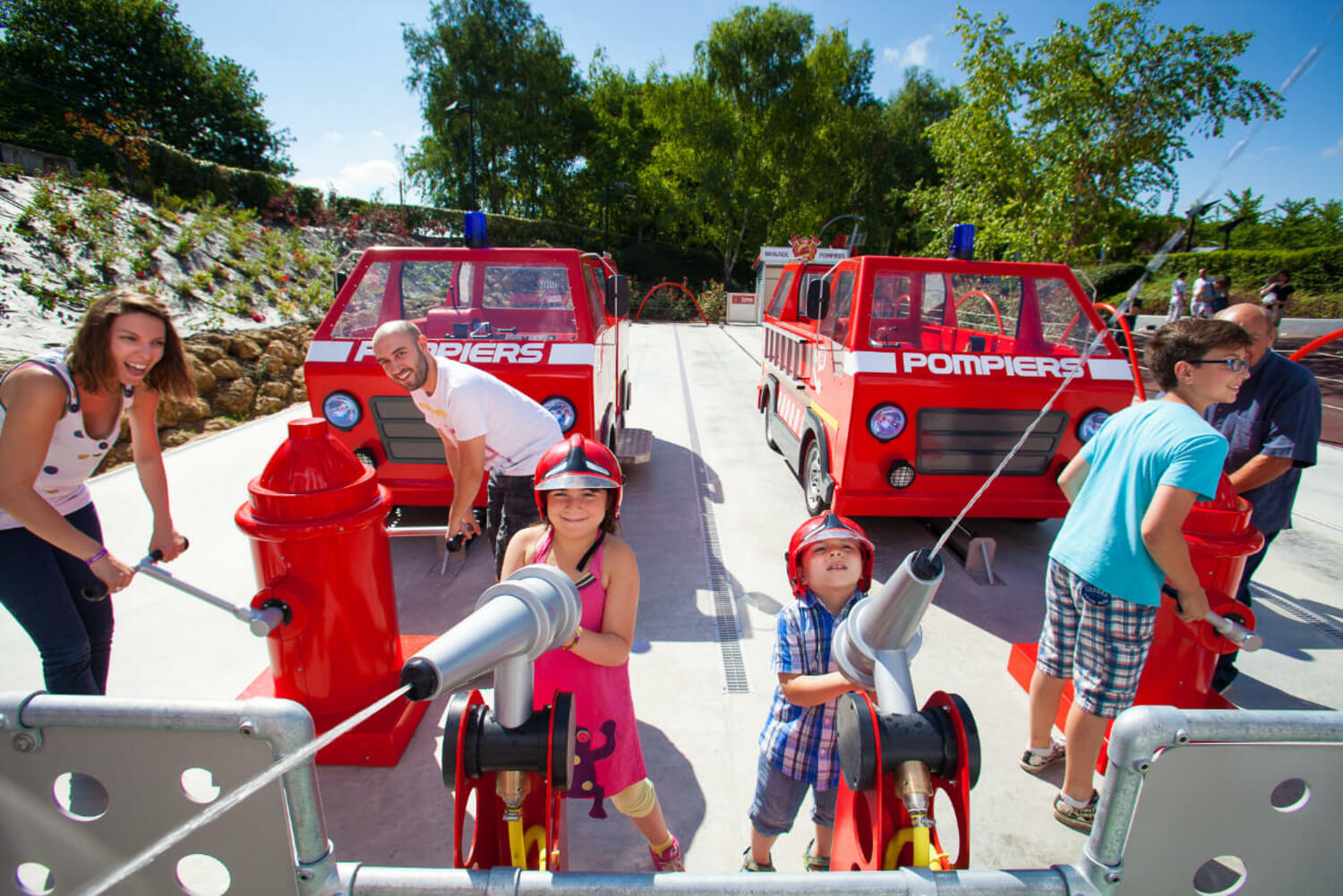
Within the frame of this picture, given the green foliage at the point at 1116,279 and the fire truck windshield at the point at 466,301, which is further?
the green foliage at the point at 1116,279

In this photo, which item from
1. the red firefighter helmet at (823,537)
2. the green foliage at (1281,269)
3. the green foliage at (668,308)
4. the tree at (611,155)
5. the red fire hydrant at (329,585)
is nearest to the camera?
the red firefighter helmet at (823,537)

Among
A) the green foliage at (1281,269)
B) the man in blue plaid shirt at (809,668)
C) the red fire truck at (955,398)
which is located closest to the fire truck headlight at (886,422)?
the red fire truck at (955,398)

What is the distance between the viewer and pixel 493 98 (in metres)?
35.2

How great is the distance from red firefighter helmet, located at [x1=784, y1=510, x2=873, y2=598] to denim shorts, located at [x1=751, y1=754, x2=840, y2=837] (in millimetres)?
574

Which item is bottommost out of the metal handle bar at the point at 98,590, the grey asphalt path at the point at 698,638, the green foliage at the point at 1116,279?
the grey asphalt path at the point at 698,638

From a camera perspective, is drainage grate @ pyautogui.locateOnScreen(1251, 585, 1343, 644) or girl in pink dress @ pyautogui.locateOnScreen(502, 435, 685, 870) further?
drainage grate @ pyautogui.locateOnScreen(1251, 585, 1343, 644)

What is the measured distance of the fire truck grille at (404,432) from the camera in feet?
14.5

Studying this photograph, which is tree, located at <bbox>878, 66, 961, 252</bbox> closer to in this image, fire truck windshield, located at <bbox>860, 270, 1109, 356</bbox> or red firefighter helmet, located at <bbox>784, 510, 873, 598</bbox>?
fire truck windshield, located at <bbox>860, 270, 1109, 356</bbox>

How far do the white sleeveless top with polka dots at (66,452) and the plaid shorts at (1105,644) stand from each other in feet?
11.4

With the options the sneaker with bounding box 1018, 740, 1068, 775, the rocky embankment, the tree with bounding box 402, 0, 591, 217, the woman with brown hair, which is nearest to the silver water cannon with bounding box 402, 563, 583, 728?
the woman with brown hair

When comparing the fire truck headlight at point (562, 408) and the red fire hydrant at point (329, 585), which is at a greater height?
the fire truck headlight at point (562, 408)

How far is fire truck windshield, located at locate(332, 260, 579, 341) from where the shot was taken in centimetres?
494

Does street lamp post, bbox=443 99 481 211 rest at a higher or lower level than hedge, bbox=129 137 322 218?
higher

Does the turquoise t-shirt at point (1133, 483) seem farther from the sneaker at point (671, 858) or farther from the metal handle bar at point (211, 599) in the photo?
the metal handle bar at point (211, 599)
